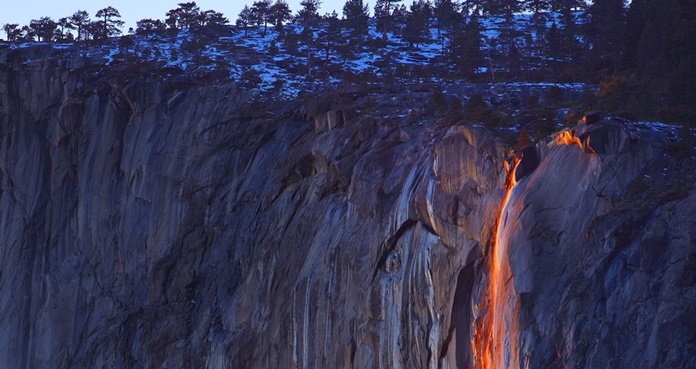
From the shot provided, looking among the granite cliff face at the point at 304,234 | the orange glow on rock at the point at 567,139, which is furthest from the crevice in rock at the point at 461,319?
the orange glow on rock at the point at 567,139

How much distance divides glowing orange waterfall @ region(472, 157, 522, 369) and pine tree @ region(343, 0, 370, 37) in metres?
58.5

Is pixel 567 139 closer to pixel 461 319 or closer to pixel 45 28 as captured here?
pixel 461 319

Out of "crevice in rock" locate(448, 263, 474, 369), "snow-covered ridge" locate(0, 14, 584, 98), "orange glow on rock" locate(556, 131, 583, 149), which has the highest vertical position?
"orange glow on rock" locate(556, 131, 583, 149)

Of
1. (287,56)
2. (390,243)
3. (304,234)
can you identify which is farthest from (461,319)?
(287,56)

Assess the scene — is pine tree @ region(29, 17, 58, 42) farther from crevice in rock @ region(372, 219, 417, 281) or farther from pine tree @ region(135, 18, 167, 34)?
crevice in rock @ region(372, 219, 417, 281)

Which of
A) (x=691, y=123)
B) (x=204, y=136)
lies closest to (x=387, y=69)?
(x=204, y=136)

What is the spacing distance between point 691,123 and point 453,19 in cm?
6033

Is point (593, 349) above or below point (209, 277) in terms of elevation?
above

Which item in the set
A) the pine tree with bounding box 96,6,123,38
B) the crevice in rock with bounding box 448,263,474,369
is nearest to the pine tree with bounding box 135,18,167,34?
the pine tree with bounding box 96,6,123,38

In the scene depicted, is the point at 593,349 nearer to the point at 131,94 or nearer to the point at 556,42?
the point at 131,94

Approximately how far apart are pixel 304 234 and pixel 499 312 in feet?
59.2

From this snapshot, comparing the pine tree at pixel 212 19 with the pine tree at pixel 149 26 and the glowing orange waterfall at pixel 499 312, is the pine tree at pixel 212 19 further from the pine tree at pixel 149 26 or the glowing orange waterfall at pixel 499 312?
the glowing orange waterfall at pixel 499 312

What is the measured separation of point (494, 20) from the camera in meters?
103

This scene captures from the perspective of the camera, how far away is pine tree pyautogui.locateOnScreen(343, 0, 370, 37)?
96.7 metres
